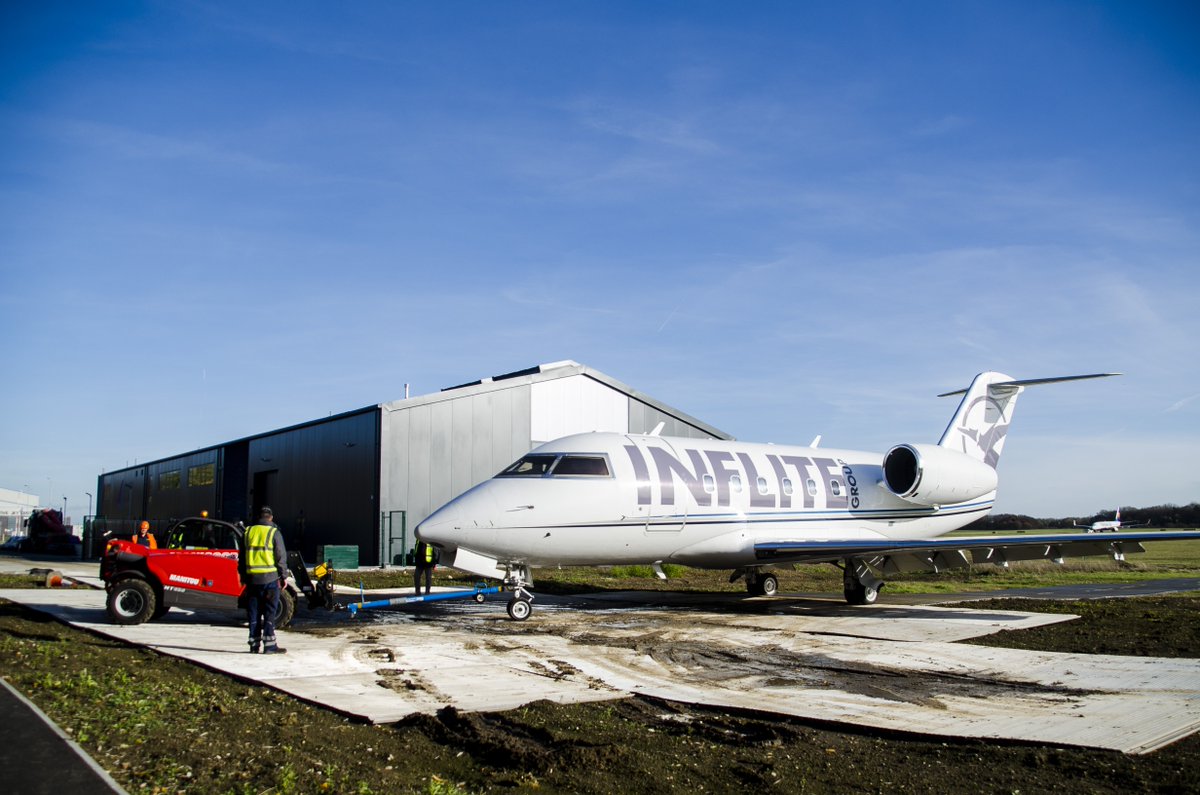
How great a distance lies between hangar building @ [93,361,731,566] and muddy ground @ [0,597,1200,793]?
23.1 m

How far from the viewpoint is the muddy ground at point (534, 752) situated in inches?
213

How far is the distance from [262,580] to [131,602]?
394cm

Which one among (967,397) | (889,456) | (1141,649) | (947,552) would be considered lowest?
(1141,649)

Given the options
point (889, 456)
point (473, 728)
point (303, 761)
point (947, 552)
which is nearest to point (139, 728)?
point (303, 761)

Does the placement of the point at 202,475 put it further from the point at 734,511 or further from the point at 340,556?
the point at 734,511

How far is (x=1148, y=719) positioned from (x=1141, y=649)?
5.11 m

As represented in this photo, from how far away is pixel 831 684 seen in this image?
9148mm

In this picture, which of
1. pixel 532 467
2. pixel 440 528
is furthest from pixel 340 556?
pixel 440 528

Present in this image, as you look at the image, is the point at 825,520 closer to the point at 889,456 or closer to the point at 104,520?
the point at 889,456

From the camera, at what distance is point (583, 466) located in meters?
15.8

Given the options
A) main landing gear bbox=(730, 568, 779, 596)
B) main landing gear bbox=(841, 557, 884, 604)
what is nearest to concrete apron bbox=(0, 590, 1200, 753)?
main landing gear bbox=(841, 557, 884, 604)

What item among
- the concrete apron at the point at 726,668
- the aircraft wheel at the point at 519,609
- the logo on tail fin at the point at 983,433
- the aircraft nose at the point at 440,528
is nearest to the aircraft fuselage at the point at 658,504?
the aircraft nose at the point at 440,528

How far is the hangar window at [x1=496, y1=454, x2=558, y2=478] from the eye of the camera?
15.4 metres

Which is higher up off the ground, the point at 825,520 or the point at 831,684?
the point at 825,520
